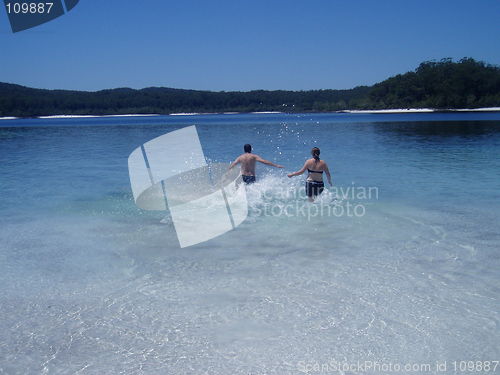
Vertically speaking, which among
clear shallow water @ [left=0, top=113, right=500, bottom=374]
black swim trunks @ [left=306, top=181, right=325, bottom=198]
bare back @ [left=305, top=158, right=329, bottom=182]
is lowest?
clear shallow water @ [left=0, top=113, right=500, bottom=374]

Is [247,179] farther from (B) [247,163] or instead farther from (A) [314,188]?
(A) [314,188]

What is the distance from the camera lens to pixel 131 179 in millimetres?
15727

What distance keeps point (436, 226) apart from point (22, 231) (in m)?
8.17

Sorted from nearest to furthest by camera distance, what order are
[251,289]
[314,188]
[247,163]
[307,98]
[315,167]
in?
[251,289] < [315,167] < [314,188] < [247,163] < [307,98]

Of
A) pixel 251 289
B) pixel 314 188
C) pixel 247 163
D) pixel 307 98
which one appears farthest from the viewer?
pixel 307 98

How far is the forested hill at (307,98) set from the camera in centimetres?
11900

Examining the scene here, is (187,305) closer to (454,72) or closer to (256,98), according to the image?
(454,72)

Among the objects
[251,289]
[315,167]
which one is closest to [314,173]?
[315,167]

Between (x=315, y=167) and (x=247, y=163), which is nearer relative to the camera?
(x=315, y=167)

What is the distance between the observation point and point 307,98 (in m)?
182

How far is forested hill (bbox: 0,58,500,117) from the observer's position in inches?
4685

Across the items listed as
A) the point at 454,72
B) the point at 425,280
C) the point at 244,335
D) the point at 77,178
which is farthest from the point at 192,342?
the point at 454,72

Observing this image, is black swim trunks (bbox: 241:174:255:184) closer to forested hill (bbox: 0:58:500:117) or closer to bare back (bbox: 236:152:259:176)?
bare back (bbox: 236:152:259:176)

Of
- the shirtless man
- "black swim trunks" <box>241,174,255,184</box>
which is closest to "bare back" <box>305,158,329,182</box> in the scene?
the shirtless man
